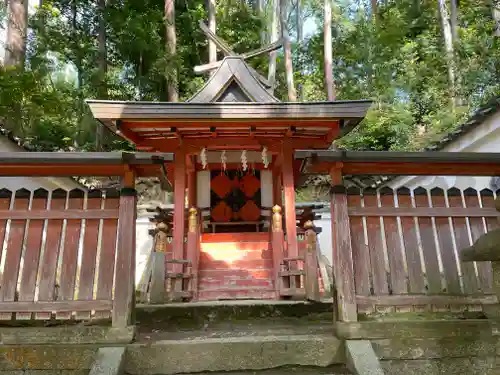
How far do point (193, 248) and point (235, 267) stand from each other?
3.57 feet

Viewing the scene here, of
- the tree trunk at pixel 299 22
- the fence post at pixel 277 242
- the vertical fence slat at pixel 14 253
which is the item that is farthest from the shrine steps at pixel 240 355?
the tree trunk at pixel 299 22

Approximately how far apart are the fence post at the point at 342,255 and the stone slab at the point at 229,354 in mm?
337

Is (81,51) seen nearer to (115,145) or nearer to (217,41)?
(115,145)

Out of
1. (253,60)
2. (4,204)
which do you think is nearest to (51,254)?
(4,204)

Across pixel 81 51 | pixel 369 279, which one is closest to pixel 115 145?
pixel 81 51

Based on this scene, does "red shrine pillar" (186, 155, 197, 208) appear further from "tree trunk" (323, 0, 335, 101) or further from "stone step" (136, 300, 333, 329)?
"tree trunk" (323, 0, 335, 101)

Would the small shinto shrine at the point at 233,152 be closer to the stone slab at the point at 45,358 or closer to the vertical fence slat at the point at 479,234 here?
the vertical fence slat at the point at 479,234

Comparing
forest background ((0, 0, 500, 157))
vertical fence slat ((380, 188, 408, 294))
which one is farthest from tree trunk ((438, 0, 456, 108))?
vertical fence slat ((380, 188, 408, 294))

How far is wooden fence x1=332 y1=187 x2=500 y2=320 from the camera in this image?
4180mm

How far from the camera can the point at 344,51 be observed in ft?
85.5

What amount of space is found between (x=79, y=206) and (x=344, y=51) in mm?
24819

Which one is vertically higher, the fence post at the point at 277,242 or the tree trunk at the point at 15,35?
the tree trunk at the point at 15,35

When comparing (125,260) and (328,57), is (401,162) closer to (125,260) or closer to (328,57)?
(125,260)

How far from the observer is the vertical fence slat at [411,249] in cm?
426
